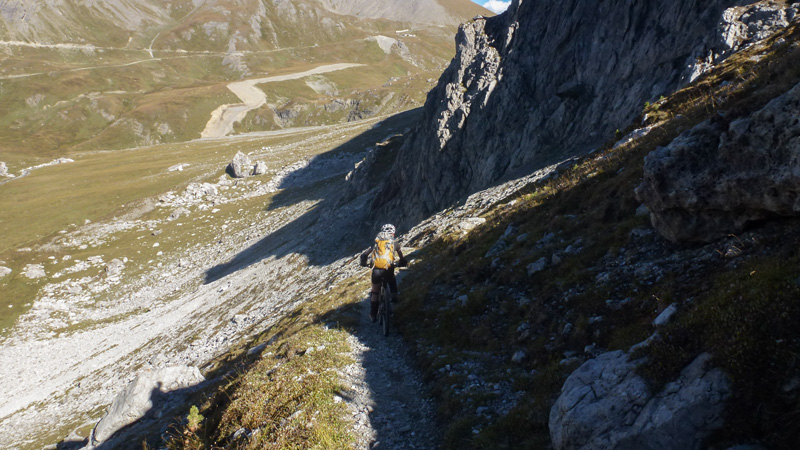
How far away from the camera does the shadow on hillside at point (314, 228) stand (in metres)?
53.1

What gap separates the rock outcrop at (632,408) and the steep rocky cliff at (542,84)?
2698cm

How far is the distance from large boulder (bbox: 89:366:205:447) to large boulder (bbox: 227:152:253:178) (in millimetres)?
87176

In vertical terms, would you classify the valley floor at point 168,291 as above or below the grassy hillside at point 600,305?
below

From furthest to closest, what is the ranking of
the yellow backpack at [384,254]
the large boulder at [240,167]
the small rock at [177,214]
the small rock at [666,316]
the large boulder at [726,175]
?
the large boulder at [240,167] → the small rock at [177,214] → the yellow backpack at [384,254] → the large boulder at [726,175] → the small rock at [666,316]

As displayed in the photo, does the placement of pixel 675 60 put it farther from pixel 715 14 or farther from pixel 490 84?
pixel 490 84

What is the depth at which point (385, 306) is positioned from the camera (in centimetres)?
1608

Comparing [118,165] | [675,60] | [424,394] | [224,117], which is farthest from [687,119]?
[224,117]

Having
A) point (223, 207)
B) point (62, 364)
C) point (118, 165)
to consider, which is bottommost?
point (62, 364)

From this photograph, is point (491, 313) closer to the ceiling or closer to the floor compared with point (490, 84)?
closer to the floor

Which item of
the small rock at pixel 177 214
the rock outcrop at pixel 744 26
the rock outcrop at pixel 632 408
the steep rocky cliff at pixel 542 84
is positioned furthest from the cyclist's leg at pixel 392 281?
the small rock at pixel 177 214

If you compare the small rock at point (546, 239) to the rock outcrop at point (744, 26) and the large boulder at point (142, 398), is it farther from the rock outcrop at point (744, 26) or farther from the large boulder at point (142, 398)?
the large boulder at point (142, 398)

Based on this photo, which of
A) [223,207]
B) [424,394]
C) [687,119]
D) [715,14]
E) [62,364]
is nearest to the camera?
[424,394]

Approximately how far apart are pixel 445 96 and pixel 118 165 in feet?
394

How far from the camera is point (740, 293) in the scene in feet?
20.1
